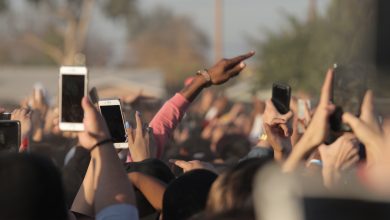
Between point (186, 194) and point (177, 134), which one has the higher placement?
point (186, 194)

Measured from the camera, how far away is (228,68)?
5562 mm

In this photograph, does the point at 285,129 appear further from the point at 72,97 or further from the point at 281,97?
the point at 72,97

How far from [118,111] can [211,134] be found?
8793mm

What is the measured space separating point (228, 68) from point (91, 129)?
1978mm

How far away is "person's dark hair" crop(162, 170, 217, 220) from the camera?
3912mm

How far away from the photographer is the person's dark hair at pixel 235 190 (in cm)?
325

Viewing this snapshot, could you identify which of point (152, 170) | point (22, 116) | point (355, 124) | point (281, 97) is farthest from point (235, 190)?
point (22, 116)

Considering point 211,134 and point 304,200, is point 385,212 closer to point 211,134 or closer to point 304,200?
point 304,200

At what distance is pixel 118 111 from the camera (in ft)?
17.6

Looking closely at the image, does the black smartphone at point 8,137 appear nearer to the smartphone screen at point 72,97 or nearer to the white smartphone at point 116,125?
the smartphone screen at point 72,97

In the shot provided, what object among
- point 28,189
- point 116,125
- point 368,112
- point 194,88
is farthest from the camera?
point 194,88

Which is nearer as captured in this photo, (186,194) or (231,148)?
(186,194)

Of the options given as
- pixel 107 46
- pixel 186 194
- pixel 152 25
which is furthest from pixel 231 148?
pixel 152 25

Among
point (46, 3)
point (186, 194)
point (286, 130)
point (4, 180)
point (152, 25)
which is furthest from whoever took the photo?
point (152, 25)
